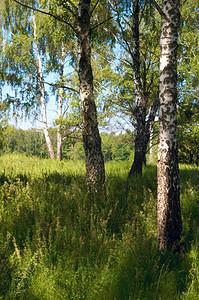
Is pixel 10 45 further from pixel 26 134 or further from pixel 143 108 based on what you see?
pixel 26 134

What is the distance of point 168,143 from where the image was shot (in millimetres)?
2648

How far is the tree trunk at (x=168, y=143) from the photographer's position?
2662 mm

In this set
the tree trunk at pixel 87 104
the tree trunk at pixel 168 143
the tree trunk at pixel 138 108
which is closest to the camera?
the tree trunk at pixel 168 143

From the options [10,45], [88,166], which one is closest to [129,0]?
[88,166]

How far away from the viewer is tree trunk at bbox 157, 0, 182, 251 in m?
2.66

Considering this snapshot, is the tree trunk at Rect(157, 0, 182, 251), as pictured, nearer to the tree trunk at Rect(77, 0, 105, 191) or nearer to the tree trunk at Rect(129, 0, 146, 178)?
the tree trunk at Rect(77, 0, 105, 191)

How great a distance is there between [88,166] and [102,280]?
296 cm

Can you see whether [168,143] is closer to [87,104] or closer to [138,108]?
[87,104]

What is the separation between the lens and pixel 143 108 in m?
7.48

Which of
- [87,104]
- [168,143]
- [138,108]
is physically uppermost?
[138,108]

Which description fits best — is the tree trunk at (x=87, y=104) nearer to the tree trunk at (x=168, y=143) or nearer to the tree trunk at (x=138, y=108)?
the tree trunk at (x=168, y=143)

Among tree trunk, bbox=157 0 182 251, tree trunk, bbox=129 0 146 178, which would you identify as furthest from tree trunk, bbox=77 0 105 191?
tree trunk, bbox=129 0 146 178

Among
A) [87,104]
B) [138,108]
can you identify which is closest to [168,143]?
[87,104]

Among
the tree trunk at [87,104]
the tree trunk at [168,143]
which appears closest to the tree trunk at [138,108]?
the tree trunk at [87,104]
